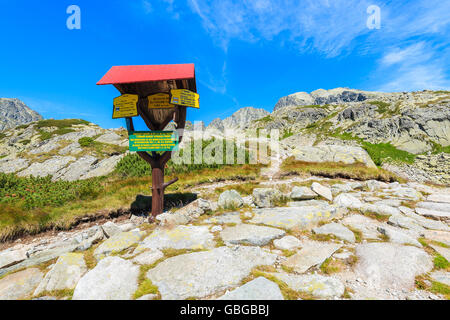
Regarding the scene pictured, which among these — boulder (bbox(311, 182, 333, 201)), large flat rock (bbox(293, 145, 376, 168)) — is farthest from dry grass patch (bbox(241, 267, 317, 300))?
large flat rock (bbox(293, 145, 376, 168))

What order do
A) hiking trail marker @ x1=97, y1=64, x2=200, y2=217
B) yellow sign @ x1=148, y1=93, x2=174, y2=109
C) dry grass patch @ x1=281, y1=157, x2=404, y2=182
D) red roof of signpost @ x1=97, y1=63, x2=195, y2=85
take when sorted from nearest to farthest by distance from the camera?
red roof of signpost @ x1=97, y1=63, x2=195, y2=85 < hiking trail marker @ x1=97, y1=64, x2=200, y2=217 < yellow sign @ x1=148, y1=93, x2=174, y2=109 < dry grass patch @ x1=281, y1=157, x2=404, y2=182

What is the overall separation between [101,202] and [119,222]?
187cm

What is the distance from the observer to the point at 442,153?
75.4 ft

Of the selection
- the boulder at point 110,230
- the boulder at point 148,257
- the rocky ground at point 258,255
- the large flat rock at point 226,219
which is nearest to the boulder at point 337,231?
the rocky ground at point 258,255

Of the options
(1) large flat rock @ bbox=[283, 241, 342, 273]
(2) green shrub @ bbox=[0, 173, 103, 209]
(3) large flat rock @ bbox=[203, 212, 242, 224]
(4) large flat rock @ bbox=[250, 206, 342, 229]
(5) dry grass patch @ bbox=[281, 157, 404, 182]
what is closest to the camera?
(1) large flat rock @ bbox=[283, 241, 342, 273]

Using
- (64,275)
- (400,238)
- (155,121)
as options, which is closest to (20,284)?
(64,275)

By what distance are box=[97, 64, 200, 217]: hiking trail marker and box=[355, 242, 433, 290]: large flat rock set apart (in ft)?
21.9

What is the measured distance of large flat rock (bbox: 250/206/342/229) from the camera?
4930 millimetres

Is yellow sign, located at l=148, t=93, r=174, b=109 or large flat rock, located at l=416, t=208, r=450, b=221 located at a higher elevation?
yellow sign, located at l=148, t=93, r=174, b=109

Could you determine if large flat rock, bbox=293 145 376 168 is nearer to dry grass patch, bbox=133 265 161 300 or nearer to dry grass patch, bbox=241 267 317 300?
dry grass patch, bbox=241 267 317 300

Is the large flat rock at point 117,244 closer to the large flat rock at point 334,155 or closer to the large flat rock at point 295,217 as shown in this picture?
the large flat rock at point 295,217
